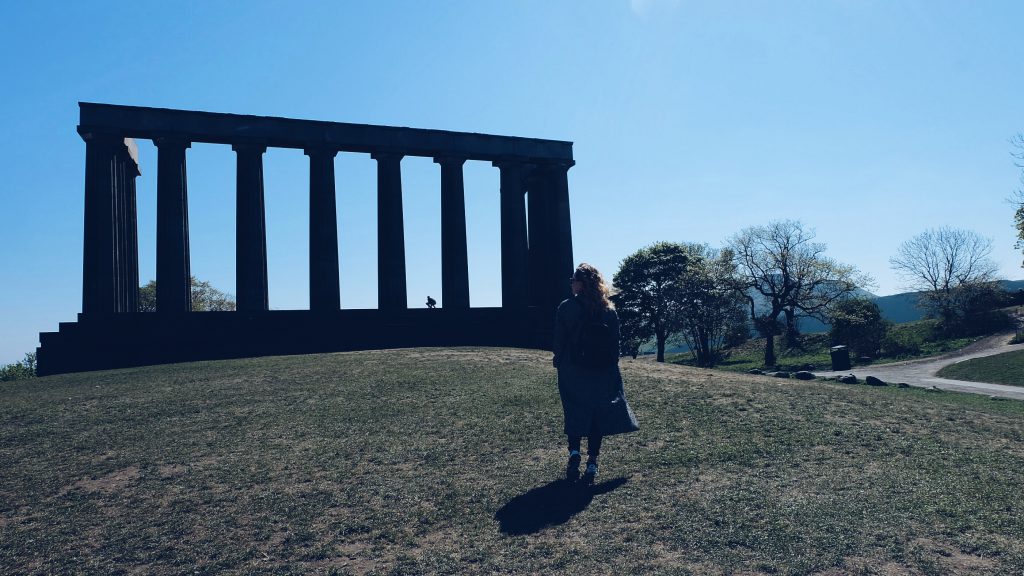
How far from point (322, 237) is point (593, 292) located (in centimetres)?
2992

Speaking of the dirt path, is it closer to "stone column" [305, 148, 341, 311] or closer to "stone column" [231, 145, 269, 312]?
"stone column" [305, 148, 341, 311]

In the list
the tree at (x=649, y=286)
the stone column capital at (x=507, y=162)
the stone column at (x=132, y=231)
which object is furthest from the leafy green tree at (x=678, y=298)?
the stone column at (x=132, y=231)

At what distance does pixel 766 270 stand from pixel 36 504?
56534mm

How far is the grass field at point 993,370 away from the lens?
30.0 metres

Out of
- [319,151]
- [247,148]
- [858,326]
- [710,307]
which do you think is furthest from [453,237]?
[858,326]

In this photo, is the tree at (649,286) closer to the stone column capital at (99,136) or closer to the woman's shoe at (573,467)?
the stone column capital at (99,136)

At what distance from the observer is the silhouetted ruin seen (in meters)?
30.5

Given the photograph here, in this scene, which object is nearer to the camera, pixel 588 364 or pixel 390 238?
pixel 588 364

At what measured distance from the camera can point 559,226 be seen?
1677 inches

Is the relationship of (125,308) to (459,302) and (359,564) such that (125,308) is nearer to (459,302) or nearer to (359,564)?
(459,302)

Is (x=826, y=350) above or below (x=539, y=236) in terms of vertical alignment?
below

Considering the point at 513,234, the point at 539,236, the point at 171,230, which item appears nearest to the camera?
the point at 171,230

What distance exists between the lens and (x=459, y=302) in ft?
125

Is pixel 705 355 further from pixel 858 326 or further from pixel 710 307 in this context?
pixel 858 326
